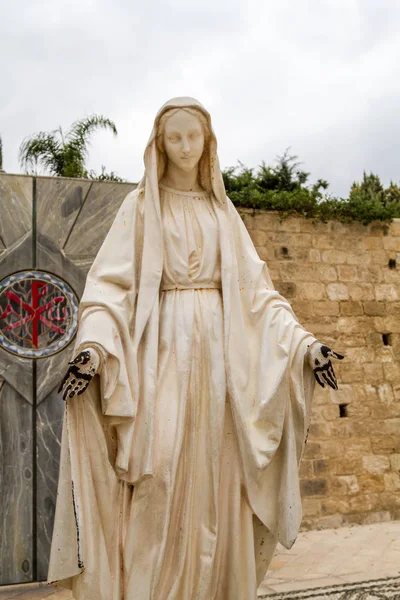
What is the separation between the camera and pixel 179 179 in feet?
10.5

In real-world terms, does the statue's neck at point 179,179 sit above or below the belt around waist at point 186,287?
above

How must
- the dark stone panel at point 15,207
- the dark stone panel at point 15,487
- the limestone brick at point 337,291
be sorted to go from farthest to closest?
the limestone brick at point 337,291, the dark stone panel at point 15,207, the dark stone panel at point 15,487

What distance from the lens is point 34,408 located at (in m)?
5.13

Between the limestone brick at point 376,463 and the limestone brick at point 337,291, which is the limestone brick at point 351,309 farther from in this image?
the limestone brick at point 376,463

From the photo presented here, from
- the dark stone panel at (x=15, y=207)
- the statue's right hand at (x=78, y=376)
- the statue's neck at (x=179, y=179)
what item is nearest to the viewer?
the statue's right hand at (x=78, y=376)

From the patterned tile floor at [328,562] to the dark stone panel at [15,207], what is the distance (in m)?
2.46

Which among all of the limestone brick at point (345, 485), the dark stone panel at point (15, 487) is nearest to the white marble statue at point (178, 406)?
the dark stone panel at point (15, 487)

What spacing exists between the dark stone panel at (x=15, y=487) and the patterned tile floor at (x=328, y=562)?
178 mm

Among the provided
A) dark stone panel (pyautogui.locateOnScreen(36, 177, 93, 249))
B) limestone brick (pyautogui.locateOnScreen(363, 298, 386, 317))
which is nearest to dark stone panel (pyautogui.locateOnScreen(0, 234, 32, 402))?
dark stone panel (pyautogui.locateOnScreen(36, 177, 93, 249))

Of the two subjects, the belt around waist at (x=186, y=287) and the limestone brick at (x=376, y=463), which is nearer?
the belt around waist at (x=186, y=287)

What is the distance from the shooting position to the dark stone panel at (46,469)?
5.02 metres

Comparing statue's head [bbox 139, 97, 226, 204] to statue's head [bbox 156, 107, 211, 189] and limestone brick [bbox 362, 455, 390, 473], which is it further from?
limestone brick [bbox 362, 455, 390, 473]

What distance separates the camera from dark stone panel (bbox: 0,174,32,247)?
527 centimetres

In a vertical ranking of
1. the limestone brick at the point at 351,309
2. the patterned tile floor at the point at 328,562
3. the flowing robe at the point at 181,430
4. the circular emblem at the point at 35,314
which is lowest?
the patterned tile floor at the point at 328,562
